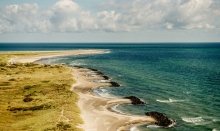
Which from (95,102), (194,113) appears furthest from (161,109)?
(95,102)

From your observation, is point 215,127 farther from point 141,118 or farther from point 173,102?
point 173,102

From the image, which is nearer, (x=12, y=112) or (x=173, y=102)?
(x=12, y=112)

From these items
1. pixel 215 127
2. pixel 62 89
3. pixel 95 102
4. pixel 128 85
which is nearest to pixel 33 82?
pixel 62 89

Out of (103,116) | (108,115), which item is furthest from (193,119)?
(103,116)

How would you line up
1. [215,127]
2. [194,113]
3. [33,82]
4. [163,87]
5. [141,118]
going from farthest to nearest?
[33,82], [163,87], [194,113], [141,118], [215,127]

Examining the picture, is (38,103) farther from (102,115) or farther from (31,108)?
(102,115)

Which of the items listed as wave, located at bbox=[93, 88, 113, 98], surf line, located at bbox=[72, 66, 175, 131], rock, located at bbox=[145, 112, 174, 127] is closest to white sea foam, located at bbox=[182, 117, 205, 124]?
surf line, located at bbox=[72, 66, 175, 131]

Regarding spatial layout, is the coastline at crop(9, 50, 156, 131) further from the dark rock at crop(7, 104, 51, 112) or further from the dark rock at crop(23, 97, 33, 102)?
the dark rock at crop(23, 97, 33, 102)

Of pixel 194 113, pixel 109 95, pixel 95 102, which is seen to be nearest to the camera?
pixel 194 113
